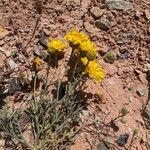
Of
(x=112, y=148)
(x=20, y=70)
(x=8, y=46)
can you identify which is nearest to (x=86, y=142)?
(x=112, y=148)

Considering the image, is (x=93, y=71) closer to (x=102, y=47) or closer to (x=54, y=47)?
(x=54, y=47)

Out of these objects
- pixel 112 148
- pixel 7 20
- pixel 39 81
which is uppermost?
pixel 7 20

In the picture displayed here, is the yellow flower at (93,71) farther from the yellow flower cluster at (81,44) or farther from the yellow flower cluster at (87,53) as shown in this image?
the yellow flower cluster at (81,44)

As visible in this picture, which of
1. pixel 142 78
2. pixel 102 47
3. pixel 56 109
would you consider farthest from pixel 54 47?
pixel 142 78

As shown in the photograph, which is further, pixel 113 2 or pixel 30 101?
pixel 113 2

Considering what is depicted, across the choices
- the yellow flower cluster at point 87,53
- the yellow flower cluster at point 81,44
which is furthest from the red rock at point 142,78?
the yellow flower cluster at point 81,44

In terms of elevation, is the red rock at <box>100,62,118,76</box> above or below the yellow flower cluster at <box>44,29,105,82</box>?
below

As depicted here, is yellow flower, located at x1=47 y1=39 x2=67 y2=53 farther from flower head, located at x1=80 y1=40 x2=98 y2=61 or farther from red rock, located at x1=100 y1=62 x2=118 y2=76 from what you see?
red rock, located at x1=100 y1=62 x2=118 y2=76

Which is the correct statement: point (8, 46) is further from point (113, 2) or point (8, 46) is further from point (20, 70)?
point (113, 2)

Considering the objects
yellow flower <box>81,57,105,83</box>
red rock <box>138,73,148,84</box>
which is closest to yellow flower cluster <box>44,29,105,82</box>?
yellow flower <box>81,57,105,83</box>
